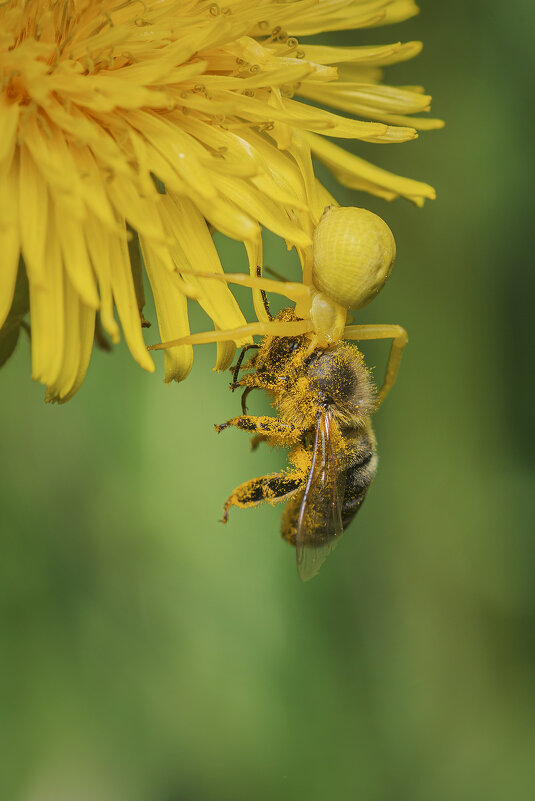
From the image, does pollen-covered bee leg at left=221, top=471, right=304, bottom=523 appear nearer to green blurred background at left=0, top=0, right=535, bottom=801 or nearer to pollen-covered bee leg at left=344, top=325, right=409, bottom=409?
pollen-covered bee leg at left=344, top=325, right=409, bottom=409

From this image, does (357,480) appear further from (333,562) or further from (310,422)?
(333,562)

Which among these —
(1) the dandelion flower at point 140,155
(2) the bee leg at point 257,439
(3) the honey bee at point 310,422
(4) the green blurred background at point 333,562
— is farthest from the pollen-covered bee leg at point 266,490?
(4) the green blurred background at point 333,562

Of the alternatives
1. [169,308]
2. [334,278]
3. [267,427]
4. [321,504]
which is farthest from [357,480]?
[169,308]

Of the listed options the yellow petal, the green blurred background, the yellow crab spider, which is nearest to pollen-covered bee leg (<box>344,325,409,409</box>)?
the yellow crab spider

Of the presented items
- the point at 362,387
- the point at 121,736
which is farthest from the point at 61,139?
the point at 121,736

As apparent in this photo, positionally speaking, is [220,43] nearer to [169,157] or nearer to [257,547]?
[169,157]
